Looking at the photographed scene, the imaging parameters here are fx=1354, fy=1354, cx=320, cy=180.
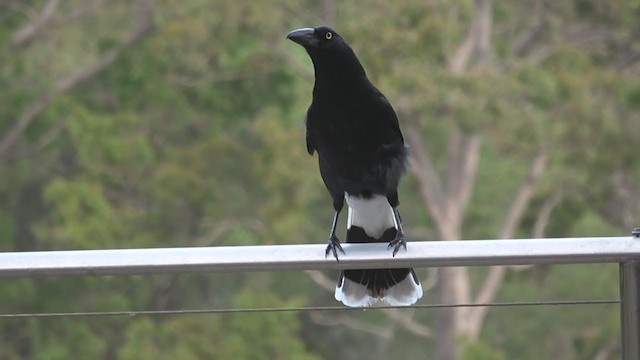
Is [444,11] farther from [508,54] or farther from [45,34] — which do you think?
[45,34]

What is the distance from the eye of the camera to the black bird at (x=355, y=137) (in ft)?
11.8

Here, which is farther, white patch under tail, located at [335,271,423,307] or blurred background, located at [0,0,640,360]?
blurred background, located at [0,0,640,360]

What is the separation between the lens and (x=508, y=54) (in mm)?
14812

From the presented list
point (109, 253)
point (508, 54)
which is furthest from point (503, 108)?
point (109, 253)

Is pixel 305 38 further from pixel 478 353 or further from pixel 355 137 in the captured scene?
pixel 478 353

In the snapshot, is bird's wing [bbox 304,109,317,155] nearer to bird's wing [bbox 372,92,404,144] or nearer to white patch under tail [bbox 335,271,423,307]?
bird's wing [bbox 372,92,404,144]

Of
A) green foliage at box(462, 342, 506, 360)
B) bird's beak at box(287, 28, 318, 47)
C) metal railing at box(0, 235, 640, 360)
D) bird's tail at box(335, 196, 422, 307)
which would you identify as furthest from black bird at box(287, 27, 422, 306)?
green foliage at box(462, 342, 506, 360)

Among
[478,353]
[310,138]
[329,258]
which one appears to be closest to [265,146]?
[478,353]

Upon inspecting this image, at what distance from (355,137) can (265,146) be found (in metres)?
10.4

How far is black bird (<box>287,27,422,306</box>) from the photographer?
3.59 meters

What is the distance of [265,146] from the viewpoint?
13945mm

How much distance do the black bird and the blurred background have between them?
7931mm

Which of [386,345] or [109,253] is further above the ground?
[109,253]

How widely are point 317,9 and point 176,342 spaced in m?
3.81
